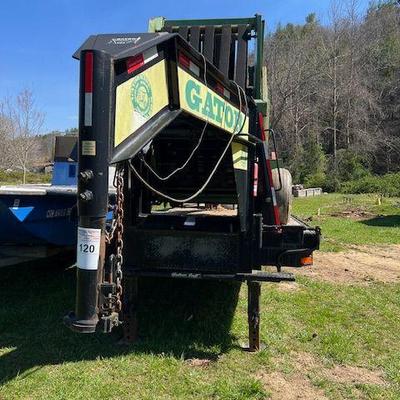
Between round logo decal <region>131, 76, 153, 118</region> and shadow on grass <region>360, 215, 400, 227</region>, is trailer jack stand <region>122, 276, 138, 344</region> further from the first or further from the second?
shadow on grass <region>360, 215, 400, 227</region>

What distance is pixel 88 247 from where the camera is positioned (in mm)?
2648

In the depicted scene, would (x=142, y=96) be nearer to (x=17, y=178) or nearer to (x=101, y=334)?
(x=101, y=334)

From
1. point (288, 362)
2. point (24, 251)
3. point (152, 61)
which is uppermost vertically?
point (152, 61)

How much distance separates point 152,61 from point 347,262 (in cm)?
690

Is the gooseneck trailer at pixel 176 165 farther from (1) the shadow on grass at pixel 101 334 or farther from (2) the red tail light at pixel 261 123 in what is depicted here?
(1) the shadow on grass at pixel 101 334

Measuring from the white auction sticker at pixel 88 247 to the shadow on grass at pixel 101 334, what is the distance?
1.75 m

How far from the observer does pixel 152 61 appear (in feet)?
9.11

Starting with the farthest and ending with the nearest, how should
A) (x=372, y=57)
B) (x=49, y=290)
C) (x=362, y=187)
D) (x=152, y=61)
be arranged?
1. (x=372, y=57)
2. (x=362, y=187)
3. (x=49, y=290)
4. (x=152, y=61)

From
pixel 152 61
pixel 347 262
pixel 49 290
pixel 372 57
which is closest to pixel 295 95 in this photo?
pixel 372 57

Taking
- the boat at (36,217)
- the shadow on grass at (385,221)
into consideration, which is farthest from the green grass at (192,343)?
the shadow on grass at (385,221)

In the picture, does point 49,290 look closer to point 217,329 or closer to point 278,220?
point 217,329

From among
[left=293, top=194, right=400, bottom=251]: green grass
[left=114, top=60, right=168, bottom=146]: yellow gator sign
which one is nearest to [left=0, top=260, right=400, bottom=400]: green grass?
[left=114, top=60, right=168, bottom=146]: yellow gator sign

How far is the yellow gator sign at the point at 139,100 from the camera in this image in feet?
8.57

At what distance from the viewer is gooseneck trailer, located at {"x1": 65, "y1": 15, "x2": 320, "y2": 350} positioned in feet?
8.48
